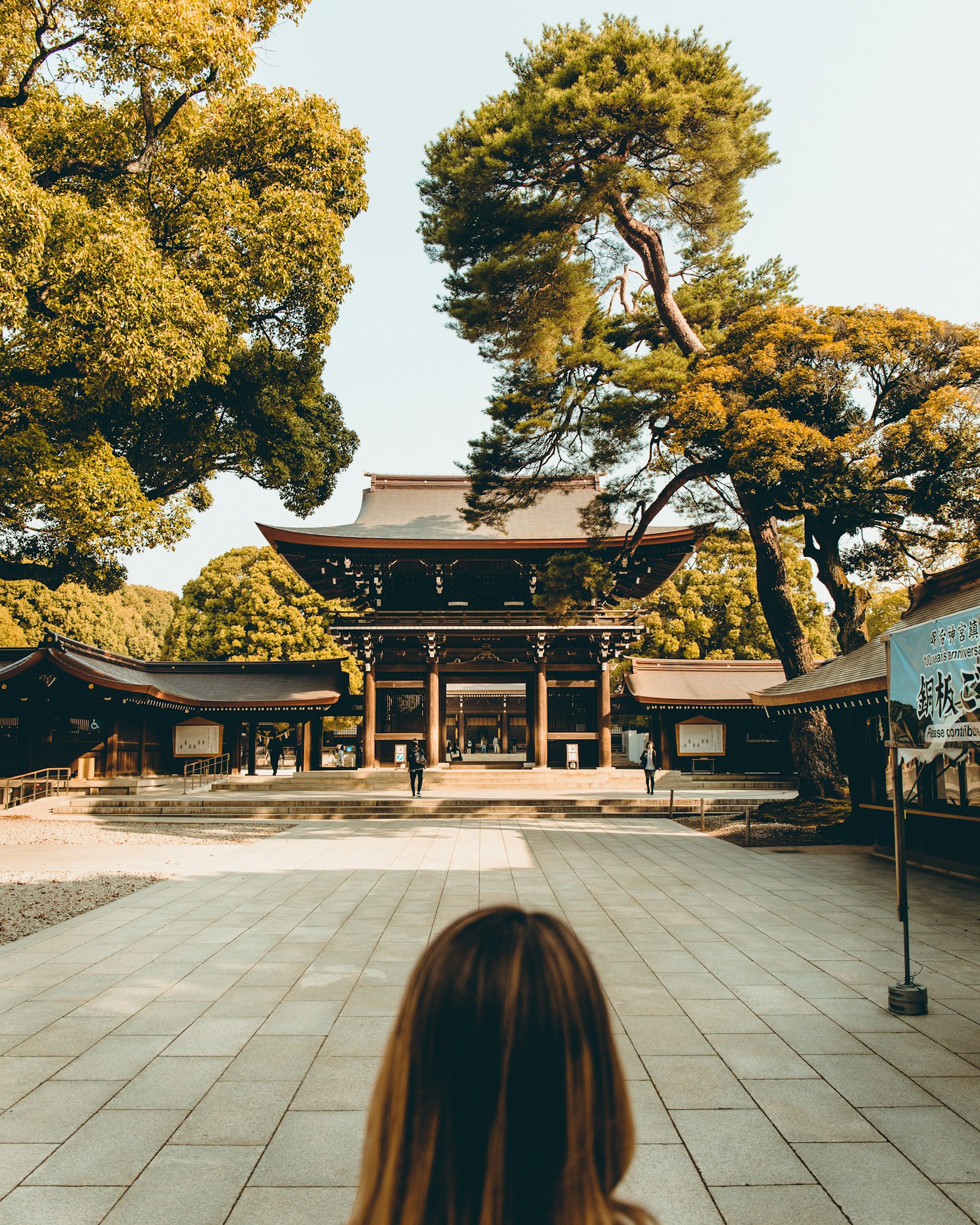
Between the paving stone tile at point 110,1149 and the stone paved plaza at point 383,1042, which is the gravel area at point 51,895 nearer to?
the stone paved plaza at point 383,1042

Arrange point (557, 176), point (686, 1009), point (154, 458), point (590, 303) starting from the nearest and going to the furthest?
point (686, 1009) → point (154, 458) → point (557, 176) → point (590, 303)

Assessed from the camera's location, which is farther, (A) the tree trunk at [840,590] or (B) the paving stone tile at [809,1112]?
(A) the tree trunk at [840,590]

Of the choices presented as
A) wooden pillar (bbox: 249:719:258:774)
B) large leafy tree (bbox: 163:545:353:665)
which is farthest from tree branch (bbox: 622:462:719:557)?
large leafy tree (bbox: 163:545:353:665)

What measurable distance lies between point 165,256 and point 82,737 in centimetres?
1717

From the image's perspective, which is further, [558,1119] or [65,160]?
[65,160]

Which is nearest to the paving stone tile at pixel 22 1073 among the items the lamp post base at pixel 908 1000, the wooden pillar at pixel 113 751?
the lamp post base at pixel 908 1000

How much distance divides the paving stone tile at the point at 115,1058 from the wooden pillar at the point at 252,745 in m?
22.9

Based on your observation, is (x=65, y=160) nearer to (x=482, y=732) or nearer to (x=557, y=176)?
(x=557, y=176)

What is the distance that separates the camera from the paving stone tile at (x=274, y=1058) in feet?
13.9

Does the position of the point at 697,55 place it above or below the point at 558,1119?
above

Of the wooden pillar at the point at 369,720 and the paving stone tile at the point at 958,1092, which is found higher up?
the wooden pillar at the point at 369,720

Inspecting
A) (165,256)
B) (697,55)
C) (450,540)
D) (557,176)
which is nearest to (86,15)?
(165,256)

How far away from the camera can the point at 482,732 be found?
32906 mm

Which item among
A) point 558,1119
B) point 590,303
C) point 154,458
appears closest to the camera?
point 558,1119
